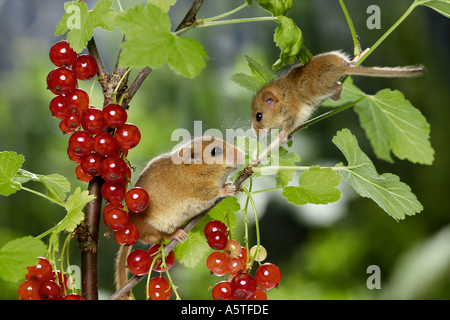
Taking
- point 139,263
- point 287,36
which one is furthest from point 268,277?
point 287,36

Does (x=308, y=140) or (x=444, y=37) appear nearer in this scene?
(x=308, y=140)

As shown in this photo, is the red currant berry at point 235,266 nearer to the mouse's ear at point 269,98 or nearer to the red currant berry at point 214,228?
the red currant berry at point 214,228

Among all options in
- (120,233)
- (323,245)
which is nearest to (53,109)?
(120,233)

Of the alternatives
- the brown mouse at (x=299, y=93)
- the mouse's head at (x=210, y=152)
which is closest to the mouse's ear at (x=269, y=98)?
the brown mouse at (x=299, y=93)

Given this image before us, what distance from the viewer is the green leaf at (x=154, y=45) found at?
0.61 meters

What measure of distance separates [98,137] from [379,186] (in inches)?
23.6

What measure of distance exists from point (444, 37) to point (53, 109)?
8.40 ft

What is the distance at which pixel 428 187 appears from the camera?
2305mm

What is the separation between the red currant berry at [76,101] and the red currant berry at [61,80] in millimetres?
16

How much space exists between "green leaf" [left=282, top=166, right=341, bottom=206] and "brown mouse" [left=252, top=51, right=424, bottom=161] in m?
0.21

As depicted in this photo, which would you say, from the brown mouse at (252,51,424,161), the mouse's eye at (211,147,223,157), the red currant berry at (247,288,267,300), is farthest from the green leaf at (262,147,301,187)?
the red currant berry at (247,288,267,300)

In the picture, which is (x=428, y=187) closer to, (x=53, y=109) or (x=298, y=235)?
(x=298, y=235)

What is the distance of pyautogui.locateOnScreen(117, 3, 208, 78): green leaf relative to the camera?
0.61 metres

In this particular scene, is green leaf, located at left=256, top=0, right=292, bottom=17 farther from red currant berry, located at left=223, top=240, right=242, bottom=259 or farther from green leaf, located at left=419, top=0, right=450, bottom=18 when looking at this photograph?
red currant berry, located at left=223, top=240, right=242, bottom=259
